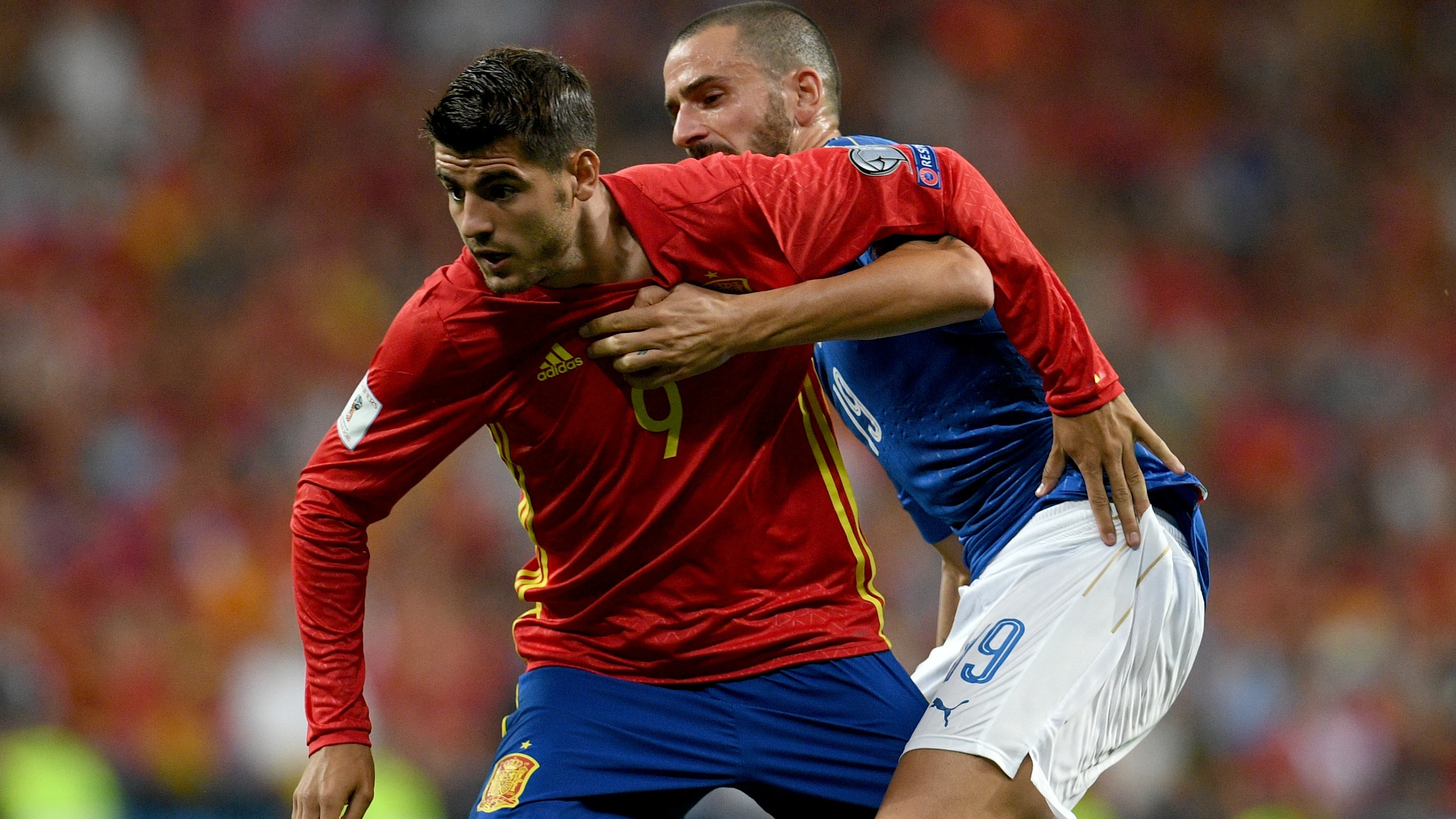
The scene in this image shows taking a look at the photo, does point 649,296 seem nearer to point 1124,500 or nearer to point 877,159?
point 877,159

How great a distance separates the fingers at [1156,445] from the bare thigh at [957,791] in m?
0.66

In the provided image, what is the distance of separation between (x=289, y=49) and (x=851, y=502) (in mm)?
7271

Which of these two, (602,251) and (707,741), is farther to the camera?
(707,741)

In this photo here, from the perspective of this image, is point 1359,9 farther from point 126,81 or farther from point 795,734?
point 795,734

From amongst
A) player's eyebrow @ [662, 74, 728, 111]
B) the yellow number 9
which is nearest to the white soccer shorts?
the yellow number 9

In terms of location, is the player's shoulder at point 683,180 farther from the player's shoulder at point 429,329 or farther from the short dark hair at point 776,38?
the short dark hair at point 776,38

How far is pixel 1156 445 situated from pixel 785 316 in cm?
82

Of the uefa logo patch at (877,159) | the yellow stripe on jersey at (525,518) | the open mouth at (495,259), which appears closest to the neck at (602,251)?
the open mouth at (495,259)

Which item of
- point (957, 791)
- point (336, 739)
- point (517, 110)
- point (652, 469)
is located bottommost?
point (957, 791)

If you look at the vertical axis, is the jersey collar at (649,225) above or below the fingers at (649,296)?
above

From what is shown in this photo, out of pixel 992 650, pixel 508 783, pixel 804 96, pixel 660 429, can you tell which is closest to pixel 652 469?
pixel 660 429

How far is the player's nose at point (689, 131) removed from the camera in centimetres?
373

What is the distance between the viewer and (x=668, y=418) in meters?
2.88

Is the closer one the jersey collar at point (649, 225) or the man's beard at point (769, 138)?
the jersey collar at point (649, 225)
